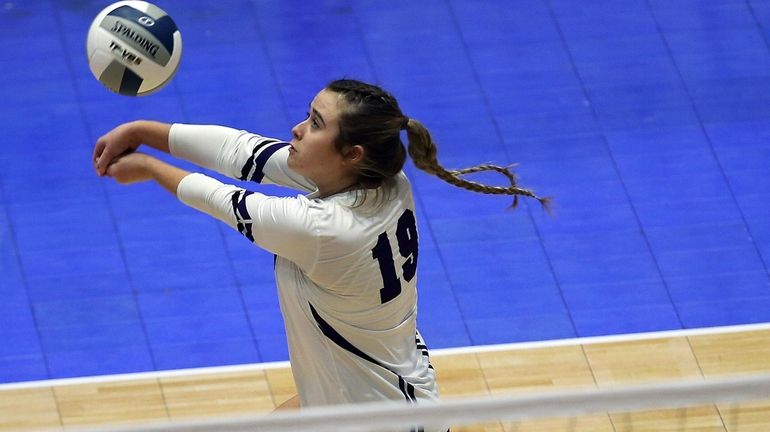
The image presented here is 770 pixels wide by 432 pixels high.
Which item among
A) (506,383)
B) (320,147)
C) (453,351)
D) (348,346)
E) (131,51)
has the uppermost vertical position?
(320,147)

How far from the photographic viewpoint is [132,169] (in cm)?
405

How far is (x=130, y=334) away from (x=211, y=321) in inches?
16.2

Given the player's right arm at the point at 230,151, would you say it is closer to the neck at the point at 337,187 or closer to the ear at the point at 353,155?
the neck at the point at 337,187

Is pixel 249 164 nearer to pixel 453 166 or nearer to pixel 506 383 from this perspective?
pixel 506 383

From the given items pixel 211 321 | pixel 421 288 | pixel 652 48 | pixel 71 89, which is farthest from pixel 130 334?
pixel 652 48

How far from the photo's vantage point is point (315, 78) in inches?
327

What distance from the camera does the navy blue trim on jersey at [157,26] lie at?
15.8ft

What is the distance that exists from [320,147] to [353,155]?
104 mm

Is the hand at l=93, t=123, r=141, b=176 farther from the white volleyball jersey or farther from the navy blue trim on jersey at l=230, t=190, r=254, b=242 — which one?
the navy blue trim on jersey at l=230, t=190, r=254, b=242

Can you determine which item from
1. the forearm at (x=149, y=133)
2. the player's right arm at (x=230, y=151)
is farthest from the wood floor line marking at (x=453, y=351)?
the forearm at (x=149, y=133)

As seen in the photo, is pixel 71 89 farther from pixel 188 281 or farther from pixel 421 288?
pixel 421 288

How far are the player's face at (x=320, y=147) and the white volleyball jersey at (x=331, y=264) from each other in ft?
0.28

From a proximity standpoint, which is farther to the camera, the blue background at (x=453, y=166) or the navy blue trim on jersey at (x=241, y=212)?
the blue background at (x=453, y=166)

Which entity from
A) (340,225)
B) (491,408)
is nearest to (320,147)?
(340,225)
